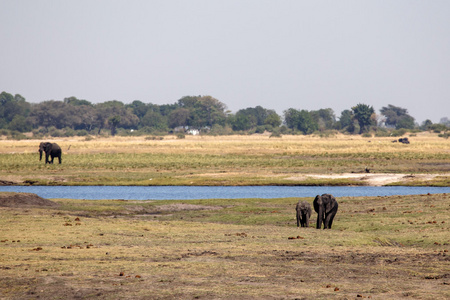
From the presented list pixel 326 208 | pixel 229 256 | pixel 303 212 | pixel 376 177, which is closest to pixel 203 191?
pixel 376 177

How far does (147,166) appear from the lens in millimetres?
69562

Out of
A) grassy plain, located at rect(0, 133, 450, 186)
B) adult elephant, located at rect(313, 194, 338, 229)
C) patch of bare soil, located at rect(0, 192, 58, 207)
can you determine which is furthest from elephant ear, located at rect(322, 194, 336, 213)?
grassy plain, located at rect(0, 133, 450, 186)

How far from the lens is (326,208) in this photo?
2578 centimetres

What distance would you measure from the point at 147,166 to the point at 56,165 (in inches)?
361

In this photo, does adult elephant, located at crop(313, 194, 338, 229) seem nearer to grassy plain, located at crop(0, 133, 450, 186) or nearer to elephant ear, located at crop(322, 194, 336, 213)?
elephant ear, located at crop(322, 194, 336, 213)

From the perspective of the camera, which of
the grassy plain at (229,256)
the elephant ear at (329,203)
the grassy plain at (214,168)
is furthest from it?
the grassy plain at (214,168)

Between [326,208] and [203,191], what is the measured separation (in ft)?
77.4

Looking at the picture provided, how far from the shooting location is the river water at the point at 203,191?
4503 cm

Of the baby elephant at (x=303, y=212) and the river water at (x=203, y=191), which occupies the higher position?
the baby elephant at (x=303, y=212)

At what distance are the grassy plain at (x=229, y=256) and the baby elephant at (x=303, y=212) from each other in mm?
533

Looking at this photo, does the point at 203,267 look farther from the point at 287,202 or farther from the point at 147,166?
the point at 147,166

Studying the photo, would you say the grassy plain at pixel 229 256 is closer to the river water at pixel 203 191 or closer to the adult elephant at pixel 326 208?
the adult elephant at pixel 326 208

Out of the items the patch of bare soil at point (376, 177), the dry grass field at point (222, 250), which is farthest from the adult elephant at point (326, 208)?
the patch of bare soil at point (376, 177)

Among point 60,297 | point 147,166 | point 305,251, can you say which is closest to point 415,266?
point 305,251
